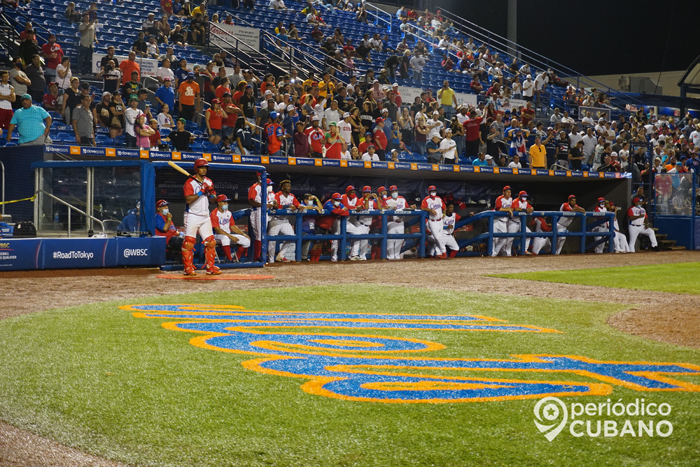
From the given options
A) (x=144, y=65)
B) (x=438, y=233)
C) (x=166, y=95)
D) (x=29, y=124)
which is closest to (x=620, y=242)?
(x=438, y=233)

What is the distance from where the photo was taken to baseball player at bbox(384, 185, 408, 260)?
55.0 ft

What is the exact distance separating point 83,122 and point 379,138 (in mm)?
7126

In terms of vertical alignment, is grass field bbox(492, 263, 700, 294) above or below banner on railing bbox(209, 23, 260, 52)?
below

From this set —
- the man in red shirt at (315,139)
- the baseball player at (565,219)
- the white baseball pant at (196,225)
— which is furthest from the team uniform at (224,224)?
the baseball player at (565,219)

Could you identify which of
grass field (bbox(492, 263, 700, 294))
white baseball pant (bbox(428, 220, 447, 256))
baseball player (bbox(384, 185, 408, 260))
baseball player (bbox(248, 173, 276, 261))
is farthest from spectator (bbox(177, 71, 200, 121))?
grass field (bbox(492, 263, 700, 294))

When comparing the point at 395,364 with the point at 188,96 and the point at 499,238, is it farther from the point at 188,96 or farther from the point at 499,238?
the point at 499,238

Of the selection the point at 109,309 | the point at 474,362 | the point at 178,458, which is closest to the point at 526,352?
the point at 474,362

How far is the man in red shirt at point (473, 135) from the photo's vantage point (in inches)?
786

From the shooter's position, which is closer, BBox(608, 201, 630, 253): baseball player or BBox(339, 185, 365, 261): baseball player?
BBox(339, 185, 365, 261): baseball player

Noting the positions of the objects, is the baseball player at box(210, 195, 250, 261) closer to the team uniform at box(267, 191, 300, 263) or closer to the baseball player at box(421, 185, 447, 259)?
the team uniform at box(267, 191, 300, 263)

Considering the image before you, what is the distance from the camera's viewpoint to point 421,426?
353cm

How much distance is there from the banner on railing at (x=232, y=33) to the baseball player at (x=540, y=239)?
383 inches

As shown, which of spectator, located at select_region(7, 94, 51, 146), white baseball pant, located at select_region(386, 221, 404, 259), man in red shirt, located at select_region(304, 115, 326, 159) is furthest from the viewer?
white baseball pant, located at select_region(386, 221, 404, 259)

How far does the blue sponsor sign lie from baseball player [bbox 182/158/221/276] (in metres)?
2.50
